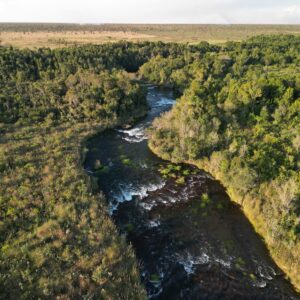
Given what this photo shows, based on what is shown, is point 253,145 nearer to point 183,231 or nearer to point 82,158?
point 183,231

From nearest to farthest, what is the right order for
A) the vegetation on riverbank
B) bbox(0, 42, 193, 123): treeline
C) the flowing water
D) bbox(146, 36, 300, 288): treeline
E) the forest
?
the vegetation on riverbank < the forest < the flowing water < bbox(146, 36, 300, 288): treeline < bbox(0, 42, 193, 123): treeline

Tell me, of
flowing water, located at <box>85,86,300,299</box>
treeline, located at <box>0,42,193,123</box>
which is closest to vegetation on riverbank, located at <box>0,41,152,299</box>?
treeline, located at <box>0,42,193,123</box>

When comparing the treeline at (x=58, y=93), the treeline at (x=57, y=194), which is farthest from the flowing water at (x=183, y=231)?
the treeline at (x=58, y=93)

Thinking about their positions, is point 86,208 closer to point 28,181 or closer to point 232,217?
point 28,181

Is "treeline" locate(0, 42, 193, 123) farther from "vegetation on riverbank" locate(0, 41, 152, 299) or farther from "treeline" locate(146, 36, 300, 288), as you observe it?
"treeline" locate(146, 36, 300, 288)

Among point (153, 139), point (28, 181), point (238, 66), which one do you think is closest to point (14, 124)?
point (28, 181)

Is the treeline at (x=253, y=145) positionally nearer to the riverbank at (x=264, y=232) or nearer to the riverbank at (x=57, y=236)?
the riverbank at (x=264, y=232)

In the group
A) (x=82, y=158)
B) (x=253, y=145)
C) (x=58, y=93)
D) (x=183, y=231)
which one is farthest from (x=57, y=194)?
(x=58, y=93)
